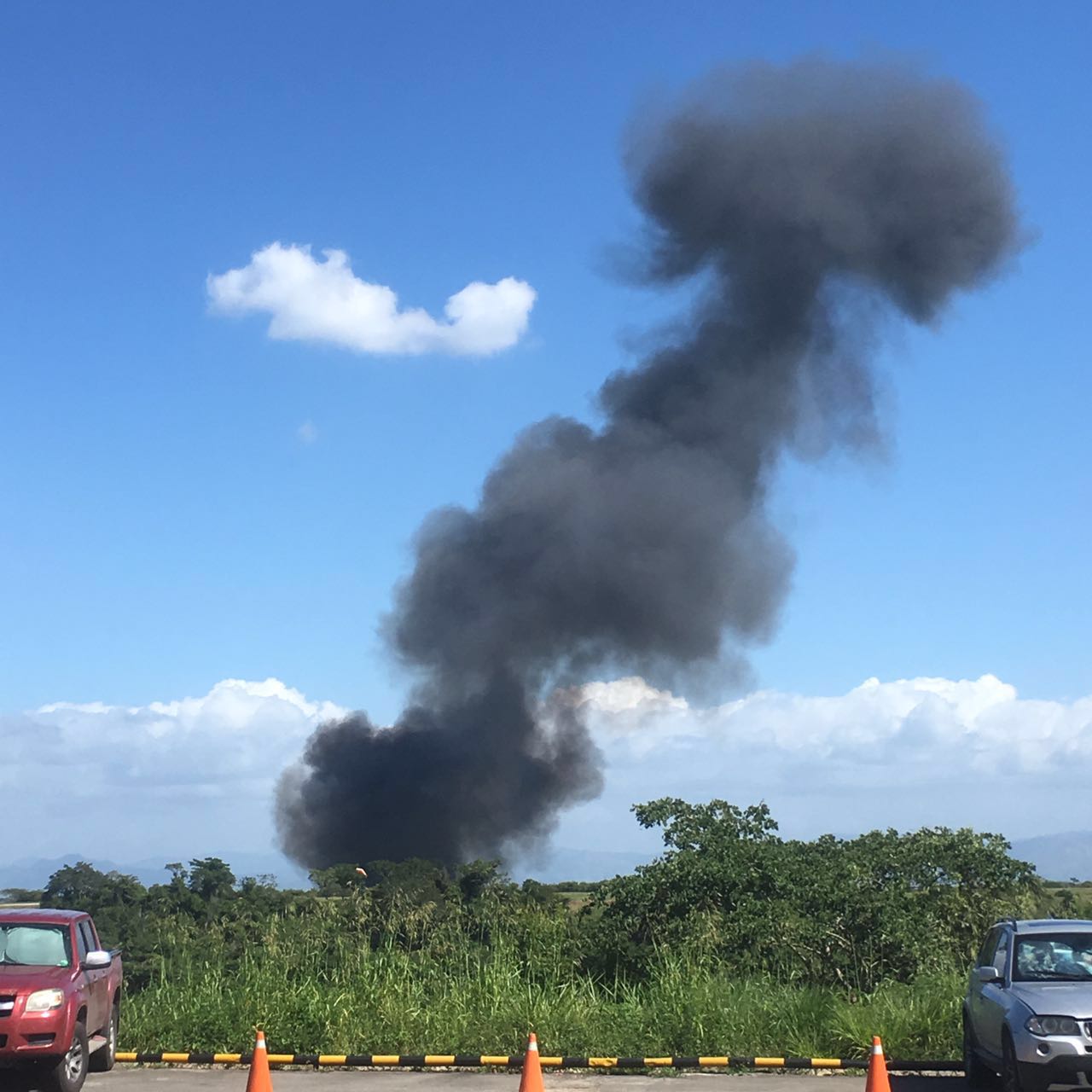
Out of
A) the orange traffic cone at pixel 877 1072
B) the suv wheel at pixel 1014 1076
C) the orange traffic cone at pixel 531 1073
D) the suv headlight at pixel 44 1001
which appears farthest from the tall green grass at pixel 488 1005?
the orange traffic cone at pixel 531 1073

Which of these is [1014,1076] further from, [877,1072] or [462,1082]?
[462,1082]

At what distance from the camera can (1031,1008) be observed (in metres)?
10.5

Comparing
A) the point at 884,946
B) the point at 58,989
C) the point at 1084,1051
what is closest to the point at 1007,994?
the point at 1084,1051

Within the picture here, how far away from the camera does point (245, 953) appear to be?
16.8 meters

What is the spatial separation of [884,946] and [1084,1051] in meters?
7.39

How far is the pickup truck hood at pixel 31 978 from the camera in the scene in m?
11.5

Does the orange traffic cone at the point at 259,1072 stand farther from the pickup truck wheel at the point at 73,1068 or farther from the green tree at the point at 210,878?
the green tree at the point at 210,878

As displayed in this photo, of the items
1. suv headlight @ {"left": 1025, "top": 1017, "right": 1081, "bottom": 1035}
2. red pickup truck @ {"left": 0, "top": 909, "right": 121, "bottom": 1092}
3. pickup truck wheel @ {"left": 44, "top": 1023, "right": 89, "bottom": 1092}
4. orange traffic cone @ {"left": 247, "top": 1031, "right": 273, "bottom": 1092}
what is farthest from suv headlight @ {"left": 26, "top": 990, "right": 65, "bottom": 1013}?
suv headlight @ {"left": 1025, "top": 1017, "right": 1081, "bottom": 1035}

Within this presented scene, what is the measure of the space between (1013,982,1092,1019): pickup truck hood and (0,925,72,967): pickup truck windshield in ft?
29.0

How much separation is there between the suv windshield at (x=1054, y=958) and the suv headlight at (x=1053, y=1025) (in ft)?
3.11

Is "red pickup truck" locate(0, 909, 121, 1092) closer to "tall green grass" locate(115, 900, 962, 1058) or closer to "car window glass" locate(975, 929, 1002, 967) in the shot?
"tall green grass" locate(115, 900, 962, 1058)

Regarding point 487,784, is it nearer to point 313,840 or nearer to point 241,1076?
point 313,840

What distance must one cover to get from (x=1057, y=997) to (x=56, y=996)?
28.6 feet

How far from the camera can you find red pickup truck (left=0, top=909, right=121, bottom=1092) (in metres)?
11.3
